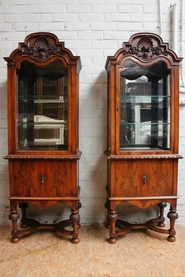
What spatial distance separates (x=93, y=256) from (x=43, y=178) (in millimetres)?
735

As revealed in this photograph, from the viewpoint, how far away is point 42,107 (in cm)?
186

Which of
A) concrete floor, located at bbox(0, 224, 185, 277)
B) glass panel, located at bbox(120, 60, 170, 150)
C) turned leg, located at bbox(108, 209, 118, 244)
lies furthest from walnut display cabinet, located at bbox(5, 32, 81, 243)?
glass panel, located at bbox(120, 60, 170, 150)

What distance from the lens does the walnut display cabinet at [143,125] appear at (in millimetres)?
1710

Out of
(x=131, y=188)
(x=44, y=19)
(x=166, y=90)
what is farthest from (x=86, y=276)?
(x=44, y=19)

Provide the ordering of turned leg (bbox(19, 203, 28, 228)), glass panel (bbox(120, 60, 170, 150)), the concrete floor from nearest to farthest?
1. the concrete floor
2. glass panel (bbox(120, 60, 170, 150))
3. turned leg (bbox(19, 203, 28, 228))

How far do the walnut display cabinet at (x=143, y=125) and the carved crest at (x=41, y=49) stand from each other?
472 mm

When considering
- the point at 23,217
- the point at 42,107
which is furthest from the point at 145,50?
the point at 23,217

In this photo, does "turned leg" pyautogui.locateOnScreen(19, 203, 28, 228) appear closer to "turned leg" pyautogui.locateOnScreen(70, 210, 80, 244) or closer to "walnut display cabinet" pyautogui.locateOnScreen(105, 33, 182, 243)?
"turned leg" pyautogui.locateOnScreen(70, 210, 80, 244)

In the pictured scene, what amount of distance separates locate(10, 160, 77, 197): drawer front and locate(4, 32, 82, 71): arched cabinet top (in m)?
0.86

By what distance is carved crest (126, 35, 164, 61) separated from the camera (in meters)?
1.70

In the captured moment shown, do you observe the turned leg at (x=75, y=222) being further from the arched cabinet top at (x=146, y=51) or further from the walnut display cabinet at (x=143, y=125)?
the arched cabinet top at (x=146, y=51)

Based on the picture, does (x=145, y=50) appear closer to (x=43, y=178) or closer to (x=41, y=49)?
(x=41, y=49)

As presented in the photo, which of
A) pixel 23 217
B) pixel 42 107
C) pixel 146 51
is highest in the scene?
pixel 146 51

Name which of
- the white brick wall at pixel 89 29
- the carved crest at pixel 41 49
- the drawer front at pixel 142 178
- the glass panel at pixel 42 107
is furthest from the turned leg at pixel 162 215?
the carved crest at pixel 41 49
